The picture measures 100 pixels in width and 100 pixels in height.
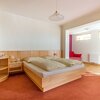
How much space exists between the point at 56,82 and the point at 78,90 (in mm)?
585

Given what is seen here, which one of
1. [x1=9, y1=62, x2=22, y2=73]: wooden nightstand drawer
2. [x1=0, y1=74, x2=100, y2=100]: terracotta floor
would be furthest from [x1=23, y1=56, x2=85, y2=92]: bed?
[x1=9, y1=62, x2=22, y2=73]: wooden nightstand drawer

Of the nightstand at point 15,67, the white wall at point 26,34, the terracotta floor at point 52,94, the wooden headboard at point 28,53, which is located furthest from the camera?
the wooden headboard at point 28,53

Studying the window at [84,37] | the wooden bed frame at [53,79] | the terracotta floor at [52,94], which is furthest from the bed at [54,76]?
the window at [84,37]

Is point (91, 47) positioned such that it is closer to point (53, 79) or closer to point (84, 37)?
point (84, 37)

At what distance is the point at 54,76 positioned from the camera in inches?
92.3

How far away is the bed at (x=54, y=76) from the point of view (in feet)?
7.15

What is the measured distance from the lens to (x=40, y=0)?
8.66ft

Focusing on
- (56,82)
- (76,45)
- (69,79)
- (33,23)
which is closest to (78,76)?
(69,79)

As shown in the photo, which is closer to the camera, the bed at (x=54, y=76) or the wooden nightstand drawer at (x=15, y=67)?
the bed at (x=54, y=76)

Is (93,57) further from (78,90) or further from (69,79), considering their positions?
(78,90)

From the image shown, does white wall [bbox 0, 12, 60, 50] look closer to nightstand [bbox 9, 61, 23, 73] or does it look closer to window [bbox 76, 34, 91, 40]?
nightstand [bbox 9, 61, 23, 73]

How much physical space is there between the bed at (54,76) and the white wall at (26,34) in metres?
1.81

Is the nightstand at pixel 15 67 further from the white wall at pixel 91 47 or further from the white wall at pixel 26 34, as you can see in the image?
the white wall at pixel 91 47

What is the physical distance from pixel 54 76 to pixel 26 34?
253cm
